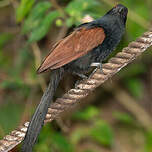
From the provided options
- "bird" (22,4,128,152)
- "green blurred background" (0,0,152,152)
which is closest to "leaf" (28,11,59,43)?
"green blurred background" (0,0,152,152)

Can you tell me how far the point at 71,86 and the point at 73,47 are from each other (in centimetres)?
173

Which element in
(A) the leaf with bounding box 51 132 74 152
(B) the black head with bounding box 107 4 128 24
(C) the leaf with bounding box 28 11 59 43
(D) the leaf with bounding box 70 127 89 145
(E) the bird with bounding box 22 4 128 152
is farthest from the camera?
(D) the leaf with bounding box 70 127 89 145

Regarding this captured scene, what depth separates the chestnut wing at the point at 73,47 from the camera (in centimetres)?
217

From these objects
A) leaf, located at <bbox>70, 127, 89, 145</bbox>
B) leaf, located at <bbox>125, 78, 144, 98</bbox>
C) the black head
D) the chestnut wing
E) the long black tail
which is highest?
leaf, located at <bbox>125, 78, 144, 98</bbox>

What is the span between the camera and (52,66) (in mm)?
2150

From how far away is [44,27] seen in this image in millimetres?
2924

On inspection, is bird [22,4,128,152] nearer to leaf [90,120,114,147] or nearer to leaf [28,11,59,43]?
leaf [28,11,59,43]

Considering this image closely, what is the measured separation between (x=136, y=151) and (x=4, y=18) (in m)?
2.09

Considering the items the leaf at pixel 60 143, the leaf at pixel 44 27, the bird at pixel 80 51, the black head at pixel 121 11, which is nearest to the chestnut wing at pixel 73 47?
the bird at pixel 80 51

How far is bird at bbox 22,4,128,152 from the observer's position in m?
2.05

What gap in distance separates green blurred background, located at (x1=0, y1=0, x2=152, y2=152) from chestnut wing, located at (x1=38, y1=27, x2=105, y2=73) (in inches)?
26.5

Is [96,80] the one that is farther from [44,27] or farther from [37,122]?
[44,27]

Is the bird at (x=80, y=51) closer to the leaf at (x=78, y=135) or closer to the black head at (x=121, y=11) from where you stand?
the black head at (x=121, y=11)

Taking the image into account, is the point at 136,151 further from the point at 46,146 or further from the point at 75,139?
the point at 46,146
